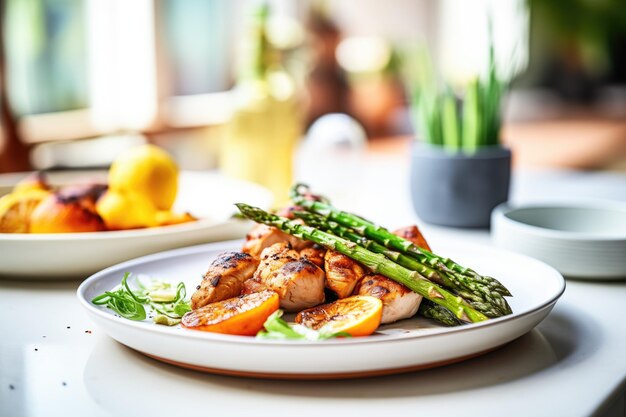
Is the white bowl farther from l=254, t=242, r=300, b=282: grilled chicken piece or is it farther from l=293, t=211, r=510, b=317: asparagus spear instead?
l=254, t=242, r=300, b=282: grilled chicken piece

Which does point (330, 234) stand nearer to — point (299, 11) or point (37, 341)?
point (37, 341)

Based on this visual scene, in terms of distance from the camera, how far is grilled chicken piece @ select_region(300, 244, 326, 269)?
A: 93 centimetres

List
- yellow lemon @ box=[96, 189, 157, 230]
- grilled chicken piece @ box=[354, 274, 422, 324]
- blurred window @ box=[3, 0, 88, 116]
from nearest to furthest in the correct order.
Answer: grilled chicken piece @ box=[354, 274, 422, 324], yellow lemon @ box=[96, 189, 157, 230], blurred window @ box=[3, 0, 88, 116]

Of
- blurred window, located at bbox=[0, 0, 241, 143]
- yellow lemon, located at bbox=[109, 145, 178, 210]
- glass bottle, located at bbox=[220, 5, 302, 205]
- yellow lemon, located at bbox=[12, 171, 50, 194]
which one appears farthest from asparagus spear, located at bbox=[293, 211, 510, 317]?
blurred window, located at bbox=[0, 0, 241, 143]

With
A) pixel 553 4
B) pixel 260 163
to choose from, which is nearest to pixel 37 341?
pixel 260 163

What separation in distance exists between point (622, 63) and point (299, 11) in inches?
246

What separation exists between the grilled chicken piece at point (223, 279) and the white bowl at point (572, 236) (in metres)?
0.51

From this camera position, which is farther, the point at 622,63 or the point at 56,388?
the point at 622,63

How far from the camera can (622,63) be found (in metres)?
10.1

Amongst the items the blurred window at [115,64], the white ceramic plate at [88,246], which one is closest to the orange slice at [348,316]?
the white ceramic plate at [88,246]

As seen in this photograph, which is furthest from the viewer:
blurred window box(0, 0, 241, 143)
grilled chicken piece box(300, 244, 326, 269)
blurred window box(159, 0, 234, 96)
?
blurred window box(159, 0, 234, 96)

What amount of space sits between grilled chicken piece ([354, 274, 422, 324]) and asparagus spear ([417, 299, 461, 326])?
1 centimetres

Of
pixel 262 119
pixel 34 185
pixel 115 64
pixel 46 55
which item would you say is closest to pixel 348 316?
pixel 34 185

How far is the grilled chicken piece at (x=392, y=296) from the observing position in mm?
817
